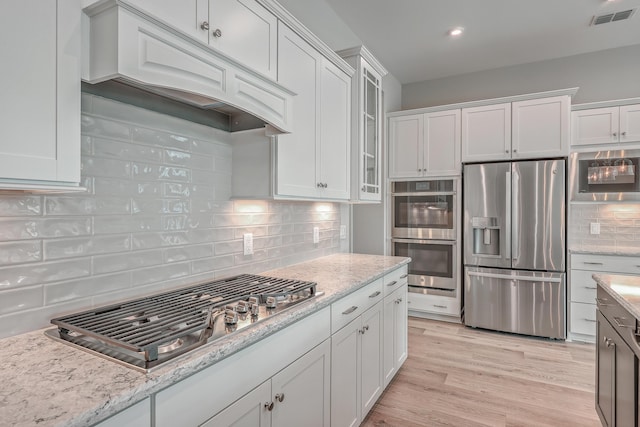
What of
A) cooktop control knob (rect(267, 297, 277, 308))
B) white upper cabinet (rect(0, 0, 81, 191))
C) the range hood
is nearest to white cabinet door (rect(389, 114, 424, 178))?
the range hood

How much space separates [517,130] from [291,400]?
3.53 meters

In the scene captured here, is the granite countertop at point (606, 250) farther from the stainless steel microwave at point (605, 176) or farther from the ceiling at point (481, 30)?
the ceiling at point (481, 30)

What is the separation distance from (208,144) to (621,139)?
3.90 m

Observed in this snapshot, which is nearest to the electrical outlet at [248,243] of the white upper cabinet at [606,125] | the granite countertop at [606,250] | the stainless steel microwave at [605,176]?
the granite countertop at [606,250]

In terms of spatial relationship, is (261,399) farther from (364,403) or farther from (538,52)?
(538,52)

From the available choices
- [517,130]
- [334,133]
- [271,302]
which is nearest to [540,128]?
[517,130]

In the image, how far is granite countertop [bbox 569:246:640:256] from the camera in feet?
10.9

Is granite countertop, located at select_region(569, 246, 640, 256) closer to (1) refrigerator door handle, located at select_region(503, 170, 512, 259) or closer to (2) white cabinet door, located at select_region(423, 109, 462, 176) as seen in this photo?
(1) refrigerator door handle, located at select_region(503, 170, 512, 259)

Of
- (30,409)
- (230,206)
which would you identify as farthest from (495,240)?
(30,409)

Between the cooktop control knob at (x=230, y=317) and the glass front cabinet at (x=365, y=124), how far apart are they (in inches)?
67.5

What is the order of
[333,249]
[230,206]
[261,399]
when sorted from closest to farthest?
1. [261,399]
2. [230,206]
3. [333,249]

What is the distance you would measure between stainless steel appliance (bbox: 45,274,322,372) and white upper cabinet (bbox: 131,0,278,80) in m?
0.98

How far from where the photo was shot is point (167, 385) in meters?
0.89

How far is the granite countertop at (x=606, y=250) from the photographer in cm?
333
